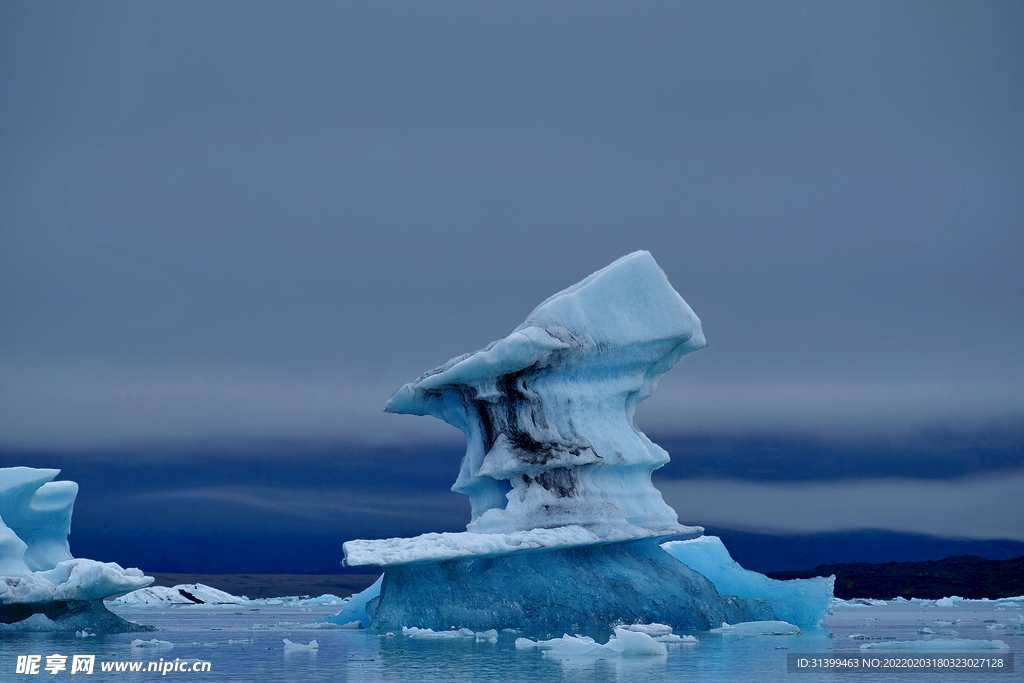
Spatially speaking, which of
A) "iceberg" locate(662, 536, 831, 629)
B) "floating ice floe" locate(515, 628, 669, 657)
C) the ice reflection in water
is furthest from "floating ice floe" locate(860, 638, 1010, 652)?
"iceberg" locate(662, 536, 831, 629)

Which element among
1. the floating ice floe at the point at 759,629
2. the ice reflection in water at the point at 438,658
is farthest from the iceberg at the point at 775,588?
the floating ice floe at the point at 759,629

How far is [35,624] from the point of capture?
16188 mm

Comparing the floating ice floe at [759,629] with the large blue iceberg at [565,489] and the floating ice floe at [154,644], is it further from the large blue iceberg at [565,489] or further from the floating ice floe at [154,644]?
the floating ice floe at [154,644]

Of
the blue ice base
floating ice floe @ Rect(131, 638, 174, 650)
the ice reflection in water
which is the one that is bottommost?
the ice reflection in water

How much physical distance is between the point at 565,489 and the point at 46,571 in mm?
8632

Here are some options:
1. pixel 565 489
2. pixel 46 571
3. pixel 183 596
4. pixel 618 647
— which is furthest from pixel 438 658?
pixel 183 596

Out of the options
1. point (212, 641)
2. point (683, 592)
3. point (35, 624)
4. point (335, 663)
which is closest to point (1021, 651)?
point (683, 592)

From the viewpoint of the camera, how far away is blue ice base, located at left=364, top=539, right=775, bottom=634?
1535 centimetres

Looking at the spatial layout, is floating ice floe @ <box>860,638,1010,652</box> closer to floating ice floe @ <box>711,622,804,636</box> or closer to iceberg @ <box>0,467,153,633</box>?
floating ice floe @ <box>711,622,804,636</box>

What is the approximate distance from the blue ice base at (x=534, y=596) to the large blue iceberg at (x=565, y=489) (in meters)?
0.02

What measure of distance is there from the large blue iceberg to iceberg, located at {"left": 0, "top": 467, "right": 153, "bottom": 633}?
13.4ft

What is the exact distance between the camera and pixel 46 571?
16.9m

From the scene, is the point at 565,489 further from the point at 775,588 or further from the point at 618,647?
the point at 618,647

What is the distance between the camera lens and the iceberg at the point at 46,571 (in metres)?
15.5
